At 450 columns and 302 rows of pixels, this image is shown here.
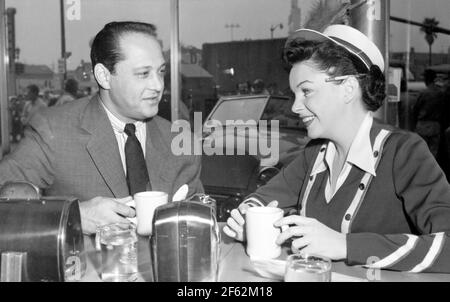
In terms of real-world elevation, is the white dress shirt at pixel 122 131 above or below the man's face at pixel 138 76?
below

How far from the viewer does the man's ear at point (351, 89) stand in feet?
4.90

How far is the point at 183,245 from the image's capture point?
0.96 meters

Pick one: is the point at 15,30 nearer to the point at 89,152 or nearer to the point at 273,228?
the point at 89,152

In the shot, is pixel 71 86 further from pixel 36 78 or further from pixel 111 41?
pixel 111 41

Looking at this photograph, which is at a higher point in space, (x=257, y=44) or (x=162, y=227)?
(x=257, y=44)

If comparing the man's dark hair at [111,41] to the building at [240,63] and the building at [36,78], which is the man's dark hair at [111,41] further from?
the building at [36,78]

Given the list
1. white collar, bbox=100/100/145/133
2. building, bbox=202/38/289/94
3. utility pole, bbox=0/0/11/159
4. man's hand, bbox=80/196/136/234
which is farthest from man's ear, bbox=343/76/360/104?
utility pole, bbox=0/0/11/159

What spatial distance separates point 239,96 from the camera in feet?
13.8

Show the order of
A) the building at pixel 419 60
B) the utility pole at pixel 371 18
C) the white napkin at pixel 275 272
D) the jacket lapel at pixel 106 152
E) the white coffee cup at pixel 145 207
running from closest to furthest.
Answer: the white napkin at pixel 275 272
the white coffee cup at pixel 145 207
the jacket lapel at pixel 106 152
the utility pole at pixel 371 18
the building at pixel 419 60

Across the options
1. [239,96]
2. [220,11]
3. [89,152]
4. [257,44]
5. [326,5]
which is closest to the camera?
[89,152]

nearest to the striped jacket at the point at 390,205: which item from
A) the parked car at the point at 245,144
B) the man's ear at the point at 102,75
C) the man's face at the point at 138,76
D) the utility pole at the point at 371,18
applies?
the man's face at the point at 138,76

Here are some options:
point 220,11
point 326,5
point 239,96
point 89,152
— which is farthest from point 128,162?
point 220,11

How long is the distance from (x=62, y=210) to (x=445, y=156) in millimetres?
4086

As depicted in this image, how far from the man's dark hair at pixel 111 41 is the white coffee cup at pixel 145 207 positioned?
762 millimetres
